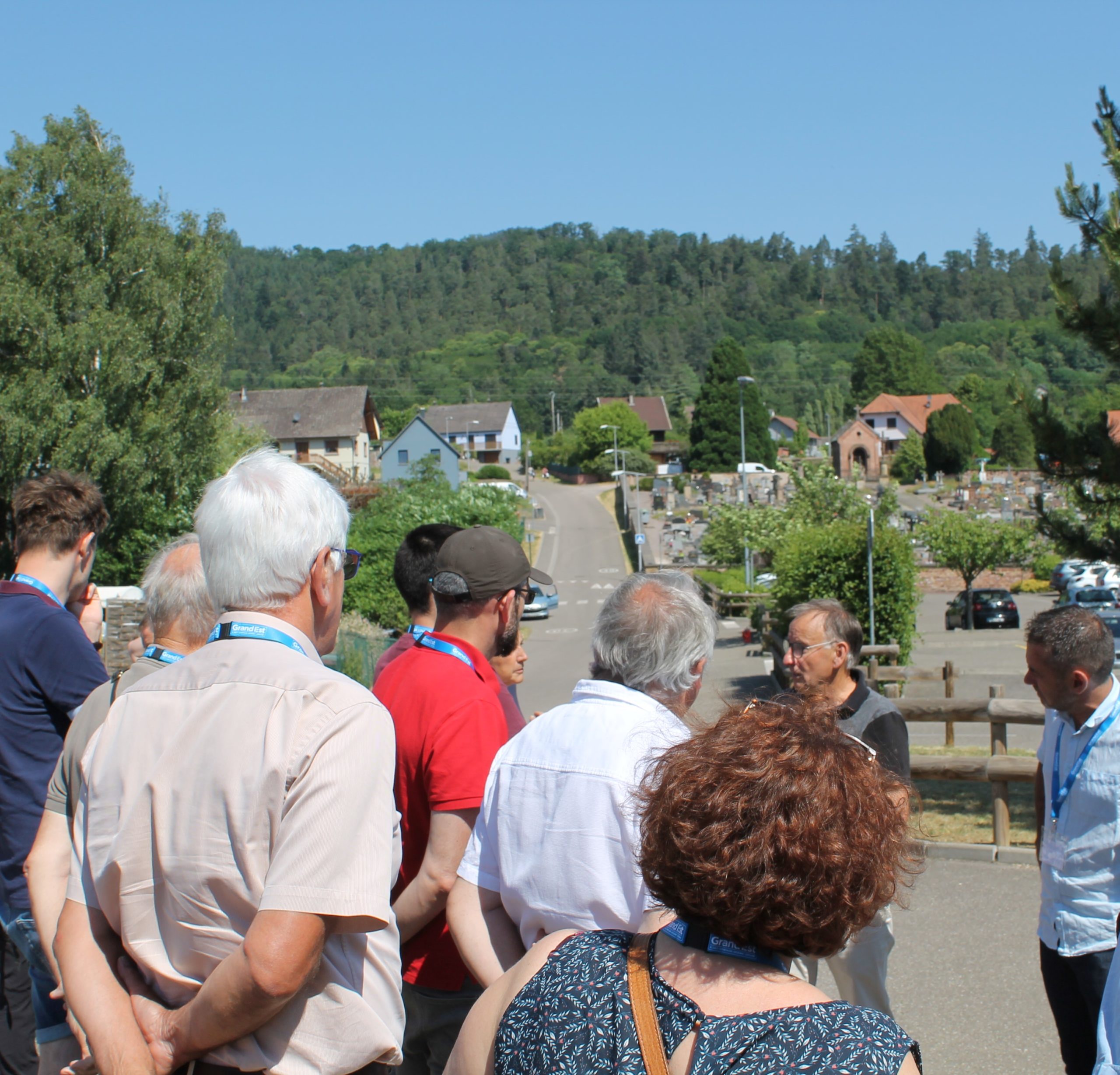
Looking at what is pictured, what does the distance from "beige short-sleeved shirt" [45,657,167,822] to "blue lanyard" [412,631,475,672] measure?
0.75 meters

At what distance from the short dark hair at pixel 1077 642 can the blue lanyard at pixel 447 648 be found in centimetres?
200

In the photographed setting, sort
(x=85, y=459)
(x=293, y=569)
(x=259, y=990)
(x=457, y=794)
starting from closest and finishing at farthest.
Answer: (x=259, y=990)
(x=293, y=569)
(x=457, y=794)
(x=85, y=459)

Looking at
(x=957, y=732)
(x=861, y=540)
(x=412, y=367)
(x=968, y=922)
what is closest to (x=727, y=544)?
(x=861, y=540)

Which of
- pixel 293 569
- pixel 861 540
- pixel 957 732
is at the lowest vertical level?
pixel 957 732

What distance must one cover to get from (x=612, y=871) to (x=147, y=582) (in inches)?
67.9

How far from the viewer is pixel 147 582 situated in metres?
3.13

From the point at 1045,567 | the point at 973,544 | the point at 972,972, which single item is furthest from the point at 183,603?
the point at 1045,567

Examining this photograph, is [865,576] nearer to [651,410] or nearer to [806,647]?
[806,647]

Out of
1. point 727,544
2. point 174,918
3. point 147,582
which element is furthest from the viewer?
point 727,544

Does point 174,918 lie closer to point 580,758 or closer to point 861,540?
point 580,758

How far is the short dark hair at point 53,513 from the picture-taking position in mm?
3365

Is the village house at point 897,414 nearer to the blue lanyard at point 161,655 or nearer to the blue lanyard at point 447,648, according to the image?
the blue lanyard at point 447,648

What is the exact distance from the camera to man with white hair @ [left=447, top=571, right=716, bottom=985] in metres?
2.37

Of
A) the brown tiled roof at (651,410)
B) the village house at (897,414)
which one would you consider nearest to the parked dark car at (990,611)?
the village house at (897,414)
